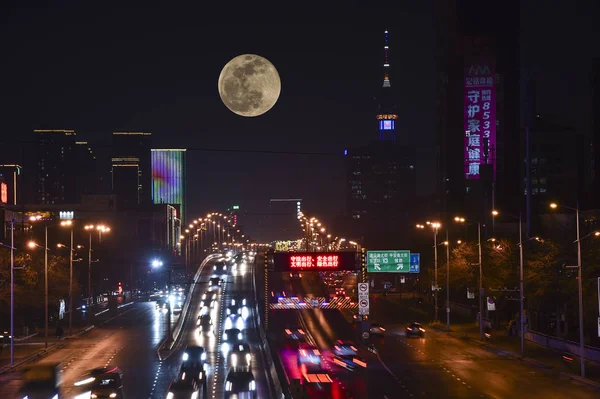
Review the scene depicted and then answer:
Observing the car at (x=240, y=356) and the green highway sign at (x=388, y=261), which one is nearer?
the car at (x=240, y=356)

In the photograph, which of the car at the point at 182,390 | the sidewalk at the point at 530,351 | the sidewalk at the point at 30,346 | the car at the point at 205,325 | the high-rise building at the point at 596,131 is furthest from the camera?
the high-rise building at the point at 596,131

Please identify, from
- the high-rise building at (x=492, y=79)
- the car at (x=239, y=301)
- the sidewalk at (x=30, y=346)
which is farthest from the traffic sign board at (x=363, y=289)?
the high-rise building at (x=492, y=79)

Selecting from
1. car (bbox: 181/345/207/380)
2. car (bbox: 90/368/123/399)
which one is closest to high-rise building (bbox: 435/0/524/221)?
car (bbox: 181/345/207/380)

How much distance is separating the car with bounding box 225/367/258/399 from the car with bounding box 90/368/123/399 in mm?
5730

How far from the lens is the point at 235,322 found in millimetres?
107250

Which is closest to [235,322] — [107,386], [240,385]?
[240,385]

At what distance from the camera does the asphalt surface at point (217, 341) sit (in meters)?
55.1

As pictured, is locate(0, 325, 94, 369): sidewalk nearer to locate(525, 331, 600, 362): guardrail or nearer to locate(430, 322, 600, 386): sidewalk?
locate(430, 322, 600, 386): sidewalk

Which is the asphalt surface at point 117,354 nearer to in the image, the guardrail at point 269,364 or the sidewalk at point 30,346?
the sidewalk at point 30,346

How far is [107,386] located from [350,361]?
77.2 ft

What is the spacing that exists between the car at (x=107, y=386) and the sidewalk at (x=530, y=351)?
1127 inches

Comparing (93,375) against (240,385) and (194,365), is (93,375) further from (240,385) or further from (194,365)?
(240,385)

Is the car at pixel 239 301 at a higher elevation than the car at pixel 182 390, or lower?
lower

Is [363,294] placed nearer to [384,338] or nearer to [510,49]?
[384,338]
